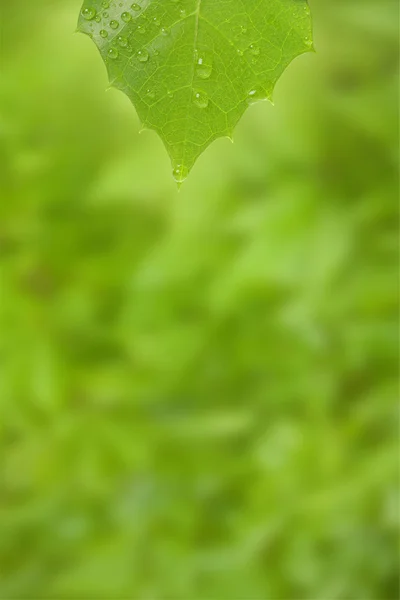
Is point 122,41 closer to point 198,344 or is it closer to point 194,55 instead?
point 194,55

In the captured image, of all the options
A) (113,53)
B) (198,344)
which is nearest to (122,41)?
(113,53)

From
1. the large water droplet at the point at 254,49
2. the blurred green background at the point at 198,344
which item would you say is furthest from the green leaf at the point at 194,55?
the blurred green background at the point at 198,344

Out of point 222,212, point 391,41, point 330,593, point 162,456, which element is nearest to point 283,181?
point 222,212

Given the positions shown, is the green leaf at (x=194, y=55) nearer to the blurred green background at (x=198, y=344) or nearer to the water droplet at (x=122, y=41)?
the water droplet at (x=122, y=41)

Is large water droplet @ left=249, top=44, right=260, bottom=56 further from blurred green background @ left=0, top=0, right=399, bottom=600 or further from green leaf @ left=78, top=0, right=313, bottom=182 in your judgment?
blurred green background @ left=0, top=0, right=399, bottom=600

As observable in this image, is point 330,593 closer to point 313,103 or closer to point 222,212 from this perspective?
point 222,212

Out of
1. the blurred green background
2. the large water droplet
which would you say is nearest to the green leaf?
the large water droplet
